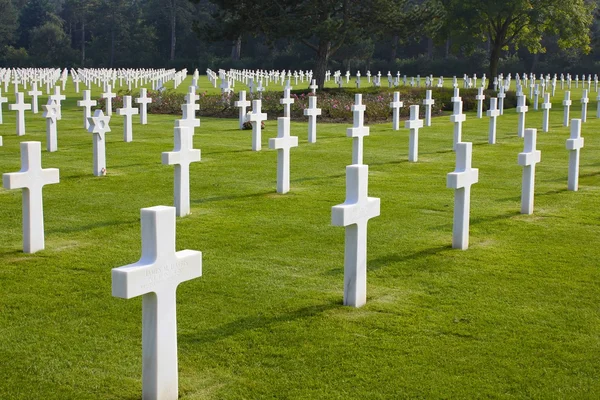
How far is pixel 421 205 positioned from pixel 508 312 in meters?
4.06

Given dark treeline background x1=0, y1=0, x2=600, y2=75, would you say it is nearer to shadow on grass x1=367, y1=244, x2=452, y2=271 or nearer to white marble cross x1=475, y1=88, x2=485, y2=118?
white marble cross x1=475, y1=88, x2=485, y2=118

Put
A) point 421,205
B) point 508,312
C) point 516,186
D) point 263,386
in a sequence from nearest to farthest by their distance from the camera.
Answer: point 263,386, point 508,312, point 421,205, point 516,186

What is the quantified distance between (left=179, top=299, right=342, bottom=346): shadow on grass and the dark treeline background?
55405mm

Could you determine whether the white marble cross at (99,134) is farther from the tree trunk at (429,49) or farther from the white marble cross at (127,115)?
the tree trunk at (429,49)

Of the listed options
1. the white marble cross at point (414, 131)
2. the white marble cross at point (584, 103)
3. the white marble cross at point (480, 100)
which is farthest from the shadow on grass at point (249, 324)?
the white marble cross at point (584, 103)

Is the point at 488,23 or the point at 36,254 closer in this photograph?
the point at 36,254

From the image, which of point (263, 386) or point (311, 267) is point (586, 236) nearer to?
point (311, 267)

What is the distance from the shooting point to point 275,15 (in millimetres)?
29219

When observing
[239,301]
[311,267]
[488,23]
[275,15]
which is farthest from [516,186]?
[488,23]

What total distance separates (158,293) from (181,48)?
81.9 metres

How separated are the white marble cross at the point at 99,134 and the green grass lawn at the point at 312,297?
248 mm

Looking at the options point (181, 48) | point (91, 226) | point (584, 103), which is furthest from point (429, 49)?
point (91, 226)

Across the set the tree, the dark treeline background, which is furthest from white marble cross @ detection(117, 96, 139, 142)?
the dark treeline background

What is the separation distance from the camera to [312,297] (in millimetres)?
6066
